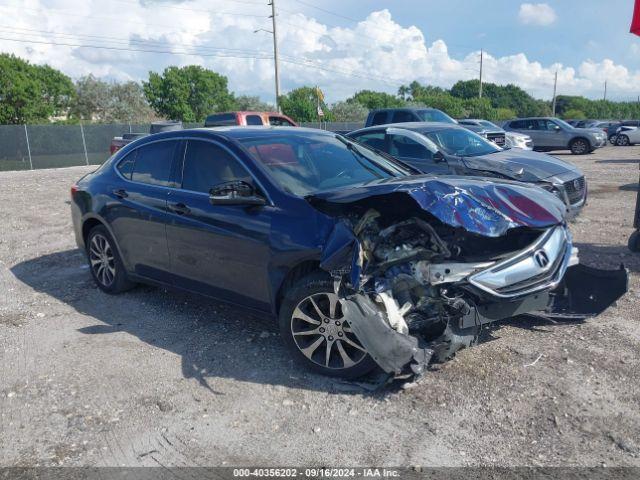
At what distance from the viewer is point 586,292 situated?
4.76 meters

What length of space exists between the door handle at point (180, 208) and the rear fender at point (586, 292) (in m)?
3.08

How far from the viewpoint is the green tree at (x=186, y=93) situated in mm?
60938

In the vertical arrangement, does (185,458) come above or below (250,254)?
below

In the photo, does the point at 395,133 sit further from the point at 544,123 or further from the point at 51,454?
the point at 544,123

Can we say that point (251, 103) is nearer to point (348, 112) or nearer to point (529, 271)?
point (348, 112)

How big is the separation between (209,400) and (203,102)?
6240 cm

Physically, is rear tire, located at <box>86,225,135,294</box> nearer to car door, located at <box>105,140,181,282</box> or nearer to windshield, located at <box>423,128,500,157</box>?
car door, located at <box>105,140,181,282</box>

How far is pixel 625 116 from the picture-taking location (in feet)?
296

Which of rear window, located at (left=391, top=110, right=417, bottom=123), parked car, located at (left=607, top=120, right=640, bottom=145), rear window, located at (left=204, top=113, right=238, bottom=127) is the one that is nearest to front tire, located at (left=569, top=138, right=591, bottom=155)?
parked car, located at (left=607, top=120, right=640, bottom=145)

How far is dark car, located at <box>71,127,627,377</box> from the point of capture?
3688mm

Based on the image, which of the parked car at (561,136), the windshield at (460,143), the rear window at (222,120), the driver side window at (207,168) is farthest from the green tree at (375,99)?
the driver side window at (207,168)

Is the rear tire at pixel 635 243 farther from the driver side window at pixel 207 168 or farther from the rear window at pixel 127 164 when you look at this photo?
the rear window at pixel 127 164

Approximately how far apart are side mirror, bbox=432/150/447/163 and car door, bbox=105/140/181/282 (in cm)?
465

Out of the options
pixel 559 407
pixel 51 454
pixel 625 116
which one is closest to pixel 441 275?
pixel 559 407
